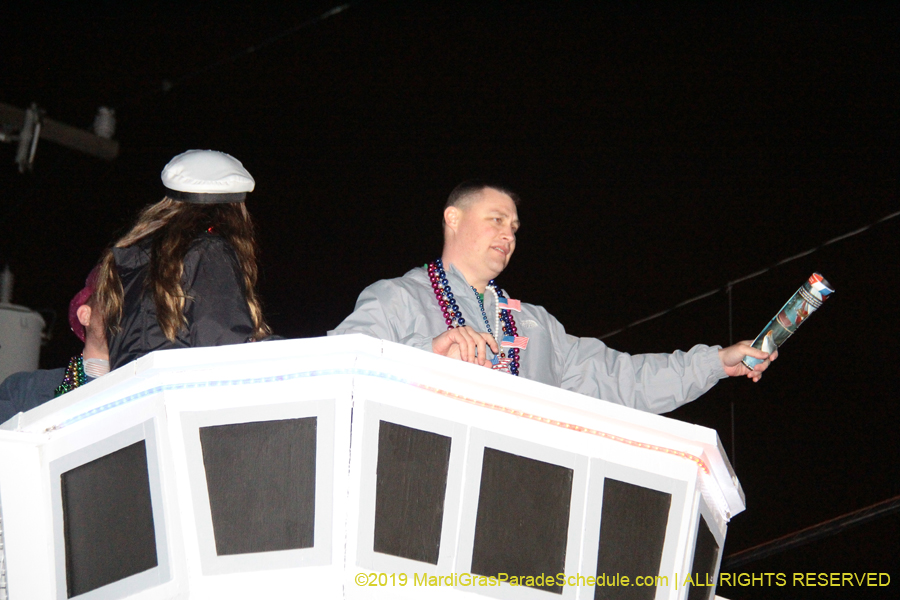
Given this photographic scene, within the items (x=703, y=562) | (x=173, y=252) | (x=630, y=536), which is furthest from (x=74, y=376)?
(x=703, y=562)

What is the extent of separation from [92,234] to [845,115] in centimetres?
367

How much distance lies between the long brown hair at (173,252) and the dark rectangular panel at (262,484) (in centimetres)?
45

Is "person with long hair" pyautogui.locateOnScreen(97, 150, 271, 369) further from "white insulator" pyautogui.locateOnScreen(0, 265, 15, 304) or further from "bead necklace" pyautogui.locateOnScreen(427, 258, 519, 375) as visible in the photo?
"white insulator" pyautogui.locateOnScreen(0, 265, 15, 304)

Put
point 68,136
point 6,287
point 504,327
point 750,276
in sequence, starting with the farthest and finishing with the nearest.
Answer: point 68,136 → point 750,276 → point 6,287 → point 504,327

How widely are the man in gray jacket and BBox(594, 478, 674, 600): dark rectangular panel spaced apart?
74 cm

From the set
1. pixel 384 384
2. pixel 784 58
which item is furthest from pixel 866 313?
pixel 384 384

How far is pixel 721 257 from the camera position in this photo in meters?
4.52

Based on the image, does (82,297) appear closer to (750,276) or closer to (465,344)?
(465,344)

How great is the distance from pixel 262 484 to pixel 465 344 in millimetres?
579

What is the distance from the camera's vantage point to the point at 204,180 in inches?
86.4

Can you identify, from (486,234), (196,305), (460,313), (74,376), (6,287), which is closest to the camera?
(196,305)

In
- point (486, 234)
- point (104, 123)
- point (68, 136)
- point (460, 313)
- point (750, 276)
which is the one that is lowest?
point (460, 313)

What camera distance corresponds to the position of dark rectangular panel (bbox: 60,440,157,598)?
1624 mm

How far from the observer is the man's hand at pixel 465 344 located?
6.56ft
